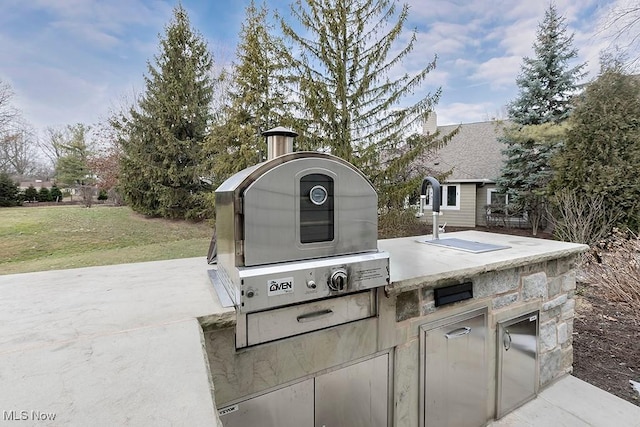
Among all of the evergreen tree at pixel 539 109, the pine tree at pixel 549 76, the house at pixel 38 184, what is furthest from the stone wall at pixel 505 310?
the house at pixel 38 184

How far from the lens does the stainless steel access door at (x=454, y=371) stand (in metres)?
1.72

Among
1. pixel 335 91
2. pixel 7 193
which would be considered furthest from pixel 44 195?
pixel 335 91

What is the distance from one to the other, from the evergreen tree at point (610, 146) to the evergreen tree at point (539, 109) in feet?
6.46

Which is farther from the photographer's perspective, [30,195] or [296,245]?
[30,195]

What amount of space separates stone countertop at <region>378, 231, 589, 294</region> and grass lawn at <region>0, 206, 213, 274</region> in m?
5.47

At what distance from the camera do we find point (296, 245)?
50.1 inches

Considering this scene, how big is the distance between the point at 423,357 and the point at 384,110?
233 inches

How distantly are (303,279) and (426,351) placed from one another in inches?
37.7

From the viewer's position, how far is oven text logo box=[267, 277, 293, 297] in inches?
46.5

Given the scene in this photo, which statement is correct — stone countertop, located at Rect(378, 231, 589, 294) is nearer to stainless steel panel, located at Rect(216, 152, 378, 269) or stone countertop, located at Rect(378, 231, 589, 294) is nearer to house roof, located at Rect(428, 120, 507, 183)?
stainless steel panel, located at Rect(216, 152, 378, 269)

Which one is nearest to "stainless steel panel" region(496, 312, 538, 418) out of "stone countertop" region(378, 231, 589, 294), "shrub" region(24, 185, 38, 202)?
"stone countertop" region(378, 231, 589, 294)

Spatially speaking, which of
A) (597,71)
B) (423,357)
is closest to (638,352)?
(423,357)

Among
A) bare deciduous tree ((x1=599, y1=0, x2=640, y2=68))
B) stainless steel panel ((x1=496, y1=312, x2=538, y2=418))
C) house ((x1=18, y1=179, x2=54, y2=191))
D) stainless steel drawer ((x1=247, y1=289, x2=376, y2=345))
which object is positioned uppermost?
bare deciduous tree ((x1=599, y1=0, x2=640, y2=68))

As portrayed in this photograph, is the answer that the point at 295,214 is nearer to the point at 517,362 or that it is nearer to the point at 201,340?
the point at 201,340
